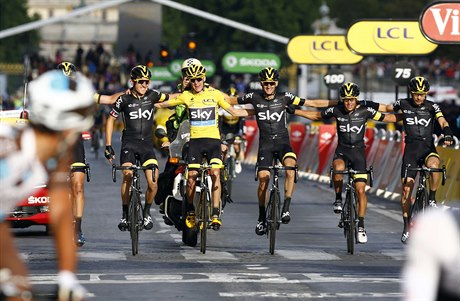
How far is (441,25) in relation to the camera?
24.6 m

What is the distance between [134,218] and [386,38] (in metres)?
18.9

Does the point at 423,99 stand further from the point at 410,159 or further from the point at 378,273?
the point at 378,273

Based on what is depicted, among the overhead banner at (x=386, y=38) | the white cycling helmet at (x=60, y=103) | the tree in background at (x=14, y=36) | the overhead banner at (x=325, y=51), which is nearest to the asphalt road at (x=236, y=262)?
the white cycling helmet at (x=60, y=103)

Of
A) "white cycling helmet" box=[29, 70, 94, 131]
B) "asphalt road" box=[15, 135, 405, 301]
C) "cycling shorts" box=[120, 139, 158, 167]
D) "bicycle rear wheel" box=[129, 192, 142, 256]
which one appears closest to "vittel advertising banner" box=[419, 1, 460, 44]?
"asphalt road" box=[15, 135, 405, 301]

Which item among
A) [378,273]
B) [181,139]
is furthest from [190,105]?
[378,273]

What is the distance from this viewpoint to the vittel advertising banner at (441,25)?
80.4 feet

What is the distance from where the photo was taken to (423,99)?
1892 centimetres

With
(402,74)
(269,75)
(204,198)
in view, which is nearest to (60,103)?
(204,198)

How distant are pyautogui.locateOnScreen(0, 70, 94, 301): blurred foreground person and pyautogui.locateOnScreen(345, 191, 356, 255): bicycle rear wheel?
415 inches

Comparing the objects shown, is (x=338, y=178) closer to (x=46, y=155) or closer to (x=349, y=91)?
(x=349, y=91)

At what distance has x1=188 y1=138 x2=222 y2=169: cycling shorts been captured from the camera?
17.9 meters

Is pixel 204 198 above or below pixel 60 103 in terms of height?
below

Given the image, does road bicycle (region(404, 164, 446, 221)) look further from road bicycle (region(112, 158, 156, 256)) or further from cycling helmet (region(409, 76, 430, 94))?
road bicycle (region(112, 158, 156, 256))

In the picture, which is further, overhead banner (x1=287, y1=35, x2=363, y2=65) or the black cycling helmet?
overhead banner (x1=287, y1=35, x2=363, y2=65)
